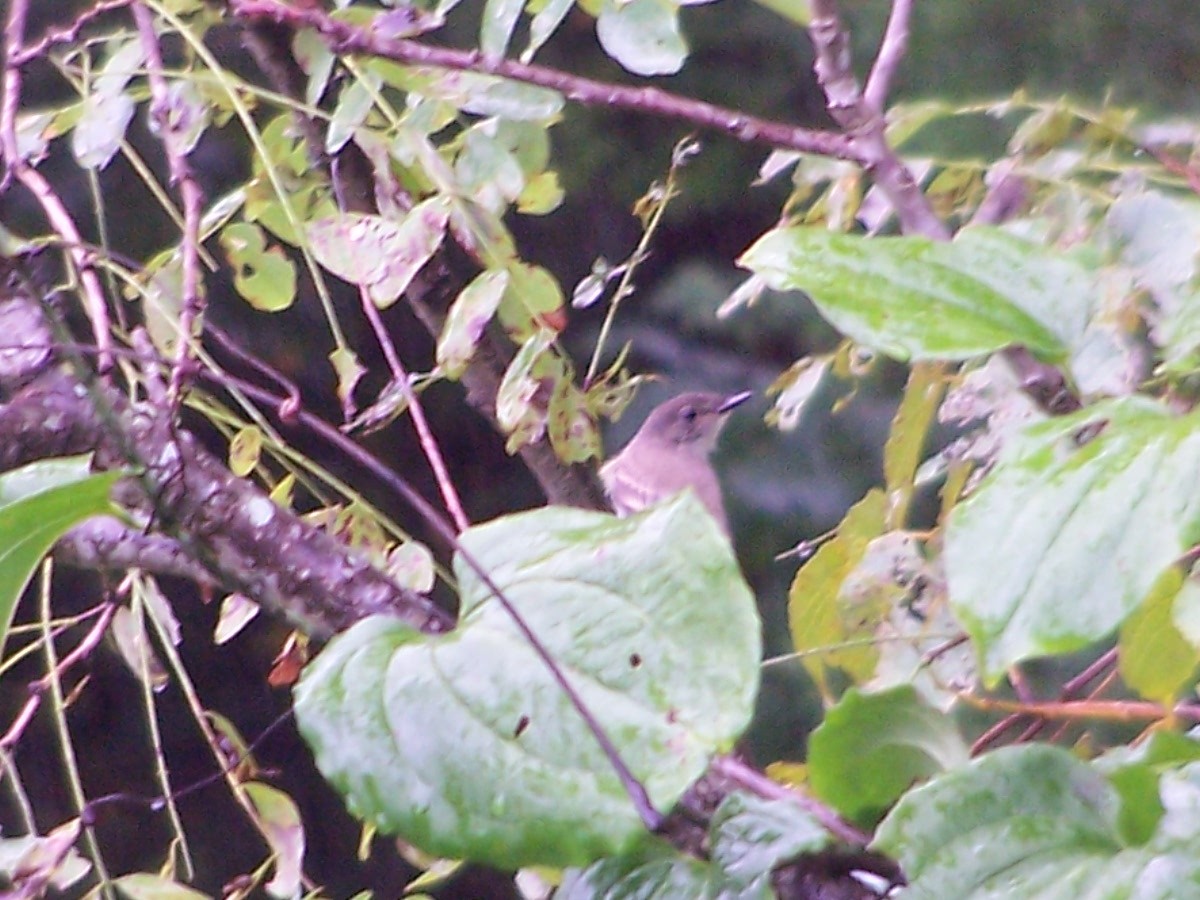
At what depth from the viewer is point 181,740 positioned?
2133 mm

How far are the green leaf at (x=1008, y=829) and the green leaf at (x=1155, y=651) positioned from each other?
0.70ft

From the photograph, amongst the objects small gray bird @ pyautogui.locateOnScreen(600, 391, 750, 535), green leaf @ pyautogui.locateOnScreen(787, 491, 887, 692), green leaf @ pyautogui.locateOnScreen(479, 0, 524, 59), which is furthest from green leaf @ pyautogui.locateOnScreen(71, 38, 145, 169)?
small gray bird @ pyautogui.locateOnScreen(600, 391, 750, 535)

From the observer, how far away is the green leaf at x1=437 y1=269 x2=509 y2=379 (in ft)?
2.55

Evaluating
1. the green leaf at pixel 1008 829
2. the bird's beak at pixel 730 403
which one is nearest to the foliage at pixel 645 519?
the green leaf at pixel 1008 829

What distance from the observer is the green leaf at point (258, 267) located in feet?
2.99

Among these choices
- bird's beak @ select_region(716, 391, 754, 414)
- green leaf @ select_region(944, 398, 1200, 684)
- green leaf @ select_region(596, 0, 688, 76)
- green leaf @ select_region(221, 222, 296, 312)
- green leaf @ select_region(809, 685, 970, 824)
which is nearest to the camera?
green leaf @ select_region(944, 398, 1200, 684)

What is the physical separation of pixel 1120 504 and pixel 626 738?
0.15m

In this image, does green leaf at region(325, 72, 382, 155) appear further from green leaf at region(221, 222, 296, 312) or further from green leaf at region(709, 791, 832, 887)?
green leaf at region(709, 791, 832, 887)

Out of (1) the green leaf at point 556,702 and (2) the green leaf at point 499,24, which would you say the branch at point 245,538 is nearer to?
(1) the green leaf at point 556,702

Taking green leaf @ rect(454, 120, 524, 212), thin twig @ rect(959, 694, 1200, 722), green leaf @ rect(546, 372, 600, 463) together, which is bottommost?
thin twig @ rect(959, 694, 1200, 722)

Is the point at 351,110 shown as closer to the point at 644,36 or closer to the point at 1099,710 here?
the point at 644,36

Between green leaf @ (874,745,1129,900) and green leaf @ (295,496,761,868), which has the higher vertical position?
green leaf @ (295,496,761,868)

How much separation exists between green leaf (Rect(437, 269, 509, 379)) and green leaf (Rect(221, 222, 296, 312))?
0.62ft

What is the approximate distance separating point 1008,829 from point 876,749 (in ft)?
0.26
